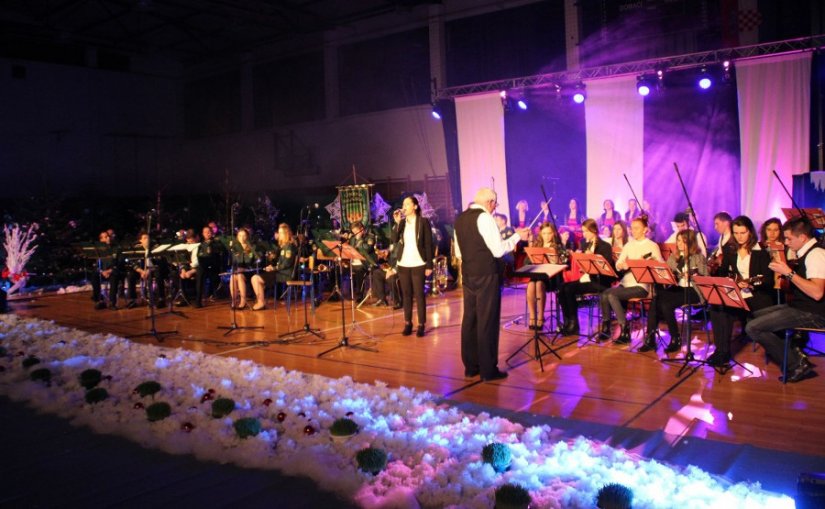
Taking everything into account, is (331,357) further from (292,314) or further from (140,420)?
(292,314)

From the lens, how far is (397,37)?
17.6m

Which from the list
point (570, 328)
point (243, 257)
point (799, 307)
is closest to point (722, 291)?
point (799, 307)

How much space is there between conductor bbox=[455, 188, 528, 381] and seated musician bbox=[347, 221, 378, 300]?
4.45 metres

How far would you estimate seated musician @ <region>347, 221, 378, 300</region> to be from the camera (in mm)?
10266

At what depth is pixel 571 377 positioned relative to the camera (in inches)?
224

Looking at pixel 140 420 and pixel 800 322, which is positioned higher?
pixel 800 322

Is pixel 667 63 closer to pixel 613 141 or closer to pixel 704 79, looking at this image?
pixel 704 79

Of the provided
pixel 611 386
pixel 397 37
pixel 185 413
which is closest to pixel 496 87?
pixel 397 37

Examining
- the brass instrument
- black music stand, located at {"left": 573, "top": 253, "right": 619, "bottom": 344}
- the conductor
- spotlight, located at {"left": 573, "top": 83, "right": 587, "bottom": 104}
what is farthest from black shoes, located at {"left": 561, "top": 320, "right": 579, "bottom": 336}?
spotlight, located at {"left": 573, "top": 83, "right": 587, "bottom": 104}

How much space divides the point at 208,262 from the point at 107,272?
1730 mm

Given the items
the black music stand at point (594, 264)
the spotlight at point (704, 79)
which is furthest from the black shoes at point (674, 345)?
the spotlight at point (704, 79)

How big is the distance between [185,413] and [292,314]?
5.46 meters

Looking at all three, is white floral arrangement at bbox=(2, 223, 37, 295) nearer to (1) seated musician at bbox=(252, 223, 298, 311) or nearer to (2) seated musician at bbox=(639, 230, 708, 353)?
(1) seated musician at bbox=(252, 223, 298, 311)

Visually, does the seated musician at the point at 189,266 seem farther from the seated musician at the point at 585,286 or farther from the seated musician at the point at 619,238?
the seated musician at the point at 619,238
